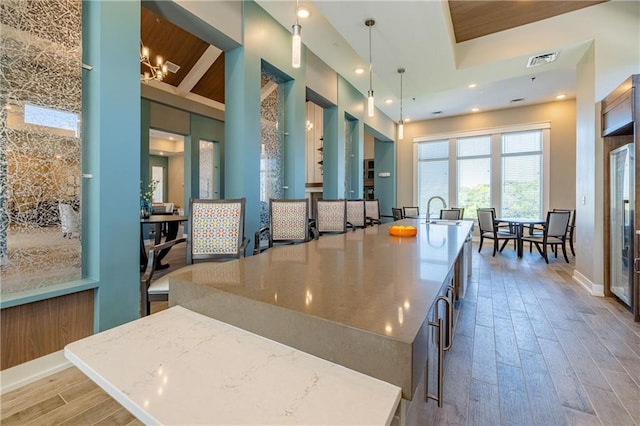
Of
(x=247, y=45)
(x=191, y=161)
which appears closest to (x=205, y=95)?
(x=191, y=161)

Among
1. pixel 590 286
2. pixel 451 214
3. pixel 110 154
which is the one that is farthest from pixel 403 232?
pixel 451 214

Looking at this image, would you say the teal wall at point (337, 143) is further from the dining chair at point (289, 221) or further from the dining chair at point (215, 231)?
the dining chair at point (215, 231)

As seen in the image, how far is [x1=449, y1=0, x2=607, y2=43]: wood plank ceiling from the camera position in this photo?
141 inches

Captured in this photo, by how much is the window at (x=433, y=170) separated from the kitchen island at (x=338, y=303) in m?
7.71

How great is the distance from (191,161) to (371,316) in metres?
7.47

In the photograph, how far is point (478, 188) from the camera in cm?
796

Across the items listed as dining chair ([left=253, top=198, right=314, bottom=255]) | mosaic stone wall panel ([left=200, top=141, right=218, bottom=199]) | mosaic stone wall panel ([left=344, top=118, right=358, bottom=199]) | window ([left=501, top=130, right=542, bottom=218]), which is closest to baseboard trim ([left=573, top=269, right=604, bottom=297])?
dining chair ([left=253, top=198, right=314, bottom=255])

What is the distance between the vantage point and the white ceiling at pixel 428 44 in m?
3.13

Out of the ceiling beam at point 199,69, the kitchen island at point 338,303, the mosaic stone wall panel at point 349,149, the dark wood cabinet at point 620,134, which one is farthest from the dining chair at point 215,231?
the ceiling beam at point 199,69

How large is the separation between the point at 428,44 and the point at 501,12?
1.07 m

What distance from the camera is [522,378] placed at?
1766 mm

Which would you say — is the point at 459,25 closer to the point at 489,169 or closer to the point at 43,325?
the point at 489,169

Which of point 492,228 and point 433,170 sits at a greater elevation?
point 433,170

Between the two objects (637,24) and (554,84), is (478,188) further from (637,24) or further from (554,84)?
(637,24)
